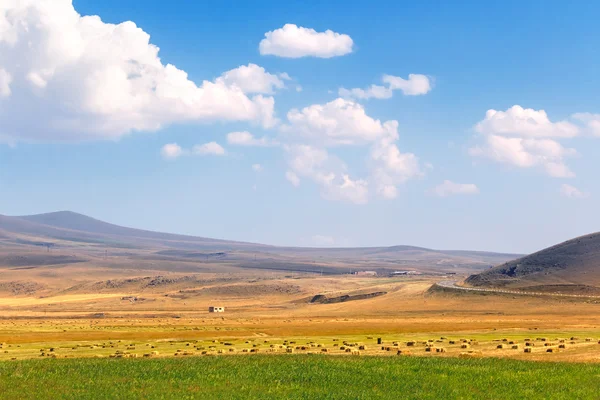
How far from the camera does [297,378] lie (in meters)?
48.3

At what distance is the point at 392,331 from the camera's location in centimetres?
9525

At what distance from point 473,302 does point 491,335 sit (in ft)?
233

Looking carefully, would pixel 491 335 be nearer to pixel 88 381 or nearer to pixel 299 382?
pixel 299 382

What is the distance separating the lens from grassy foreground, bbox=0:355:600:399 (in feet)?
141

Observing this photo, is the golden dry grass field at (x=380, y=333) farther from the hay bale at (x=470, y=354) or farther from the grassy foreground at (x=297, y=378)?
the grassy foreground at (x=297, y=378)

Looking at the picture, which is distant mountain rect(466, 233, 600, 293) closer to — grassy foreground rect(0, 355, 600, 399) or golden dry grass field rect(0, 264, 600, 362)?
golden dry grass field rect(0, 264, 600, 362)

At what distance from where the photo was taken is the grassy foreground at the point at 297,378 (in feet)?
141

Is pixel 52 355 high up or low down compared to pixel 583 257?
down

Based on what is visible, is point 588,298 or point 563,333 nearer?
point 563,333

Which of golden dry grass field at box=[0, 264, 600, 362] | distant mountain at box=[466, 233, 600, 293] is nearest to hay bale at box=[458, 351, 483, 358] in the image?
golden dry grass field at box=[0, 264, 600, 362]

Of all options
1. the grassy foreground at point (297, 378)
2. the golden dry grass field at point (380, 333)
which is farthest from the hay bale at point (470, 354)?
the grassy foreground at point (297, 378)

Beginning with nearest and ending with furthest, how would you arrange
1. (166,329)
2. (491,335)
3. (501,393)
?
(501,393)
(491,335)
(166,329)

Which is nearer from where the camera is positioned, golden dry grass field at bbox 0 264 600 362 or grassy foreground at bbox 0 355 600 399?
grassy foreground at bbox 0 355 600 399

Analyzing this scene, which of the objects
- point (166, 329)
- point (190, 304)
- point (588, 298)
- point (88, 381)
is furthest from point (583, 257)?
point (88, 381)
